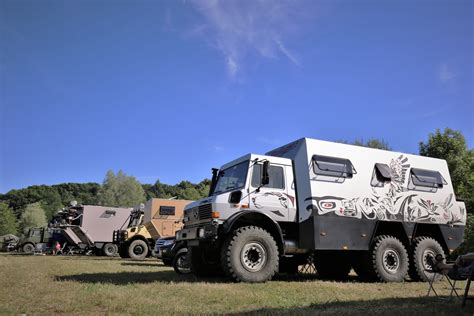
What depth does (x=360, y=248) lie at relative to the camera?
33.1 ft

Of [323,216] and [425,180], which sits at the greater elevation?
[425,180]

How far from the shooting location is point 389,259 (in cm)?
1034

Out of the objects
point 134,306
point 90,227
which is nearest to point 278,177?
point 134,306

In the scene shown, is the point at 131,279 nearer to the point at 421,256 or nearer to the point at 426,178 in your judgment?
the point at 421,256

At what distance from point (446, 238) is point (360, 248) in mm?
3173

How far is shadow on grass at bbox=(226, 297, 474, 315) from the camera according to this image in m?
5.35

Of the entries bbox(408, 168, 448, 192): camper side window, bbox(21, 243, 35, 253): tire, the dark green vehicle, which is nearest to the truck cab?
bbox(408, 168, 448, 192): camper side window

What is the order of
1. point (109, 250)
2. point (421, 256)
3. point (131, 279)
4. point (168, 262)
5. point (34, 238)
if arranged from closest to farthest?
point (131, 279), point (421, 256), point (168, 262), point (109, 250), point (34, 238)

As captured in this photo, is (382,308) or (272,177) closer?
(382,308)

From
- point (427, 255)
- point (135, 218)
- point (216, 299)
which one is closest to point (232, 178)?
point (216, 299)

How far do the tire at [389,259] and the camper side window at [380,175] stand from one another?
1.39 metres

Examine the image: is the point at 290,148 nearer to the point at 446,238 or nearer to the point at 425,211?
the point at 425,211

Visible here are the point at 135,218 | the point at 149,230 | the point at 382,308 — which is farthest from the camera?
the point at 135,218

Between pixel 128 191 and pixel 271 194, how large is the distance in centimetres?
6119
